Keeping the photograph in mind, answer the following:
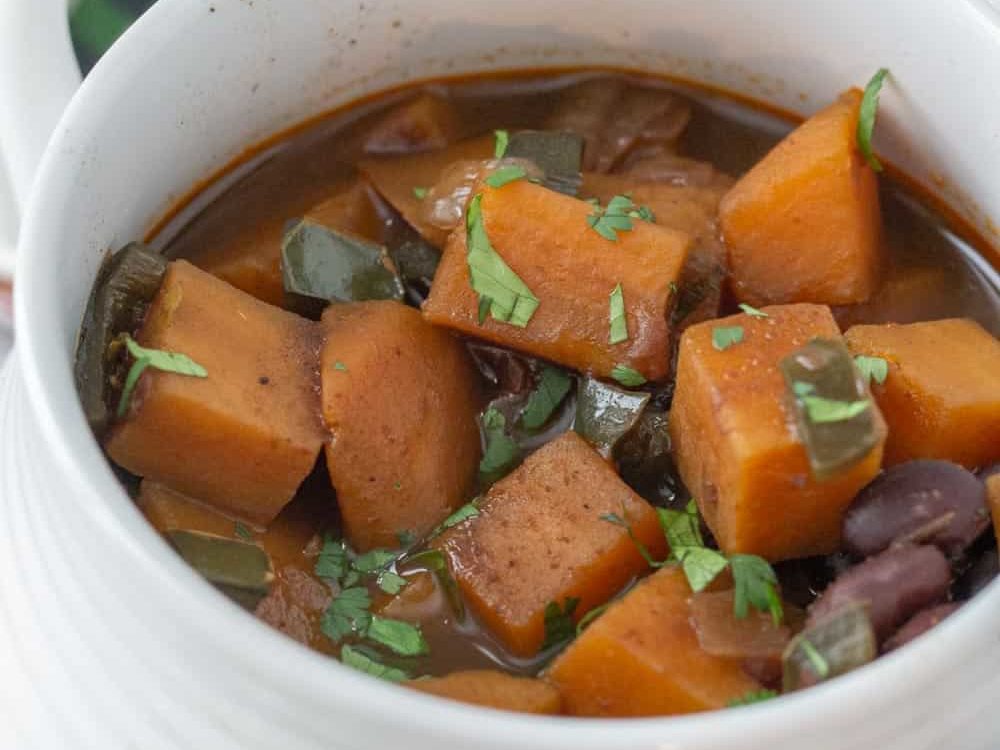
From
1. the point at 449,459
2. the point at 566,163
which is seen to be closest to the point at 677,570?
the point at 449,459

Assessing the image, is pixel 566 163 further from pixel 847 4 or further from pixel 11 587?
pixel 11 587

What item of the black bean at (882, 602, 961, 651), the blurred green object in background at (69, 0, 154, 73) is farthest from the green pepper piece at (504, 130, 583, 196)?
the blurred green object in background at (69, 0, 154, 73)

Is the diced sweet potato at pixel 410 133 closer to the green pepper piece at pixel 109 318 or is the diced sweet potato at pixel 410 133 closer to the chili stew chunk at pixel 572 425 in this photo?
the chili stew chunk at pixel 572 425

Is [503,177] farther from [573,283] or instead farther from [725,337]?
[725,337]

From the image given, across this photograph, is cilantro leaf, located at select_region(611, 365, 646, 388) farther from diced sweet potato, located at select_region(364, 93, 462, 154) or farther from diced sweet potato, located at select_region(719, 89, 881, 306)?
diced sweet potato, located at select_region(364, 93, 462, 154)

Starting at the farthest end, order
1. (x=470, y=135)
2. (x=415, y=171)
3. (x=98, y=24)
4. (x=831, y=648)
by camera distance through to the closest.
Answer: (x=98, y=24) → (x=470, y=135) → (x=415, y=171) → (x=831, y=648)

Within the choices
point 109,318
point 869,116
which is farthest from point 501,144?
point 109,318

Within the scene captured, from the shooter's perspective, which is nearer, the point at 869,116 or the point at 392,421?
the point at 392,421
